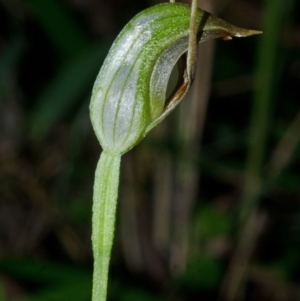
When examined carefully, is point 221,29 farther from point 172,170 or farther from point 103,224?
point 172,170

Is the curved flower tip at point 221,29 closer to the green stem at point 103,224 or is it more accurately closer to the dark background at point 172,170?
the green stem at point 103,224

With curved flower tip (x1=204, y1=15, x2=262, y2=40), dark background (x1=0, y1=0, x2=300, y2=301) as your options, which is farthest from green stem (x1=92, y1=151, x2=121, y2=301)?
dark background (x1=0, y1=0, x2=300, y2=301)

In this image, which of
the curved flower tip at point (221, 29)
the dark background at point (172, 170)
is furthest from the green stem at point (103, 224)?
the dark background at point (172, 170)

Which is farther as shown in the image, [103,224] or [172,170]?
[172,170]

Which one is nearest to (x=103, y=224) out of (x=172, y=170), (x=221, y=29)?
(x=221, y=29)

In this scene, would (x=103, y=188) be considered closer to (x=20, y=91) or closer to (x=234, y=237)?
(x=234, y=237)

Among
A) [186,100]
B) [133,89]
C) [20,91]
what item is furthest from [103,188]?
[20,91]

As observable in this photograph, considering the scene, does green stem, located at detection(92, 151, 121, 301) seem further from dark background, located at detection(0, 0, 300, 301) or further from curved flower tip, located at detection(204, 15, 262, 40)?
dark background, located at detection(0, 0, 300, 301)

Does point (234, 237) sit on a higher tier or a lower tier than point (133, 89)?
lower
